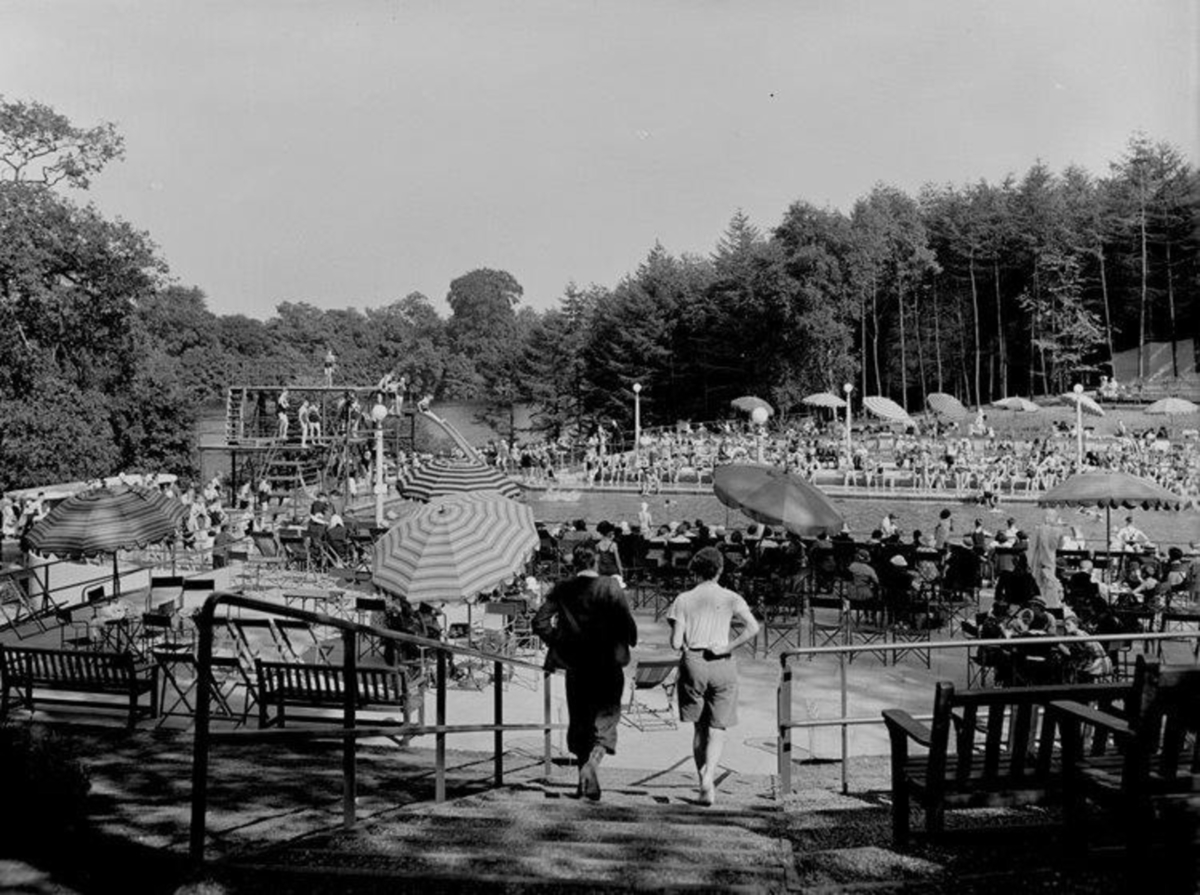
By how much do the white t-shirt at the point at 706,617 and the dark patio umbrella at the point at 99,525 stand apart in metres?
6.86

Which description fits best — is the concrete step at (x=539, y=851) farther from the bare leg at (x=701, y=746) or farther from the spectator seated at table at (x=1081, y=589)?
the spectator seated at table at (x=1081, y=589)

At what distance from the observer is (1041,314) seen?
5019 cm

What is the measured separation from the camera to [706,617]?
5414 mm

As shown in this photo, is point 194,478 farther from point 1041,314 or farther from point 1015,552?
point 1041,314

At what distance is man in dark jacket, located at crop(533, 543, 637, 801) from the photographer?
5266 millimetres

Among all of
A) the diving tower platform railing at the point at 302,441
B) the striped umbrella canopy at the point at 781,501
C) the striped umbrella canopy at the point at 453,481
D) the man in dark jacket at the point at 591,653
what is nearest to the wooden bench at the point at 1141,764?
the man in dark jacket at the point at 591,653

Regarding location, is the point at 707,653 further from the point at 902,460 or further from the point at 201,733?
the point at 902,460

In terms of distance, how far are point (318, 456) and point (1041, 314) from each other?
34916mm

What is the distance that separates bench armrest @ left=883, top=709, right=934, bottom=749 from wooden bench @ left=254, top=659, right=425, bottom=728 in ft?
11.7

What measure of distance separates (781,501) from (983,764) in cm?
627

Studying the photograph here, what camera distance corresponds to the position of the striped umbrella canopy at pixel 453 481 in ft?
39.9

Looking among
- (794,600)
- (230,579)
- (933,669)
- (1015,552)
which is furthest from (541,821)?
(230,579)

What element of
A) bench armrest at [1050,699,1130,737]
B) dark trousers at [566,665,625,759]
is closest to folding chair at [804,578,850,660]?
dark trousers at [566,665,625,759]

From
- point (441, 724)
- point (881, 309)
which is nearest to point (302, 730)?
point (441, 724)
